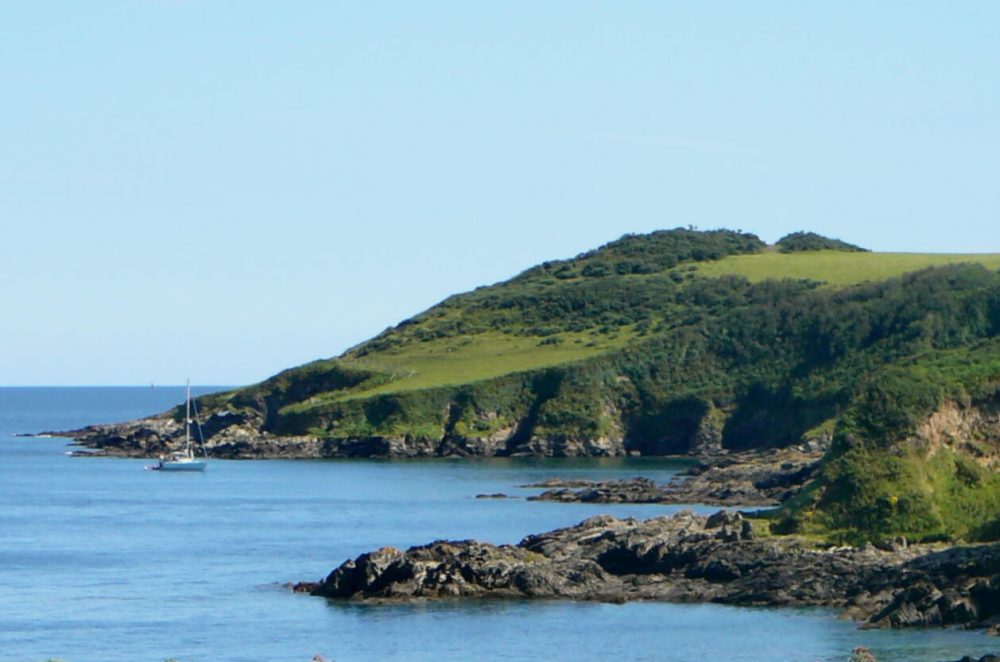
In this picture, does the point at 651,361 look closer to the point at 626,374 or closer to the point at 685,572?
the point at 626,374

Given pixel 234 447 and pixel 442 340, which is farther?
pixel 442 340

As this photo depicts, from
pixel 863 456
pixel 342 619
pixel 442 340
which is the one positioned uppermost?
pixel 442 340

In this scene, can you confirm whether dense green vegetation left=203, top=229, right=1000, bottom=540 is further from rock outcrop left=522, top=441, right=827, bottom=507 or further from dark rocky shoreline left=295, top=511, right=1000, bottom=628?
dark rocky shoreline left=295, top=511, right=1000, bottom=628

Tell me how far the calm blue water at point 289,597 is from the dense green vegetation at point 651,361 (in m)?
26.5

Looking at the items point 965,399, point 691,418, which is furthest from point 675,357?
point 965,399

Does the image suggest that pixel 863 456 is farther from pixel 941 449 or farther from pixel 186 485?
pixel 186 485

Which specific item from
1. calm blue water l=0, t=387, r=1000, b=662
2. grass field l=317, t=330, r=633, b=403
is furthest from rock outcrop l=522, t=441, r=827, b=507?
grass field l=317, t=330, r=633, b=403

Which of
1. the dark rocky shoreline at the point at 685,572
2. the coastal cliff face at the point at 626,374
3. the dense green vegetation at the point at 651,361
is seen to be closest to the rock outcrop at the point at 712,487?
the dense green vegetation at the point at 651,361

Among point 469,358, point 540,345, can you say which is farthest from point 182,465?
point 540,345

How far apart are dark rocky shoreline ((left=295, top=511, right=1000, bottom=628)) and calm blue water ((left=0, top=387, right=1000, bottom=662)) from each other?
104 centimetres

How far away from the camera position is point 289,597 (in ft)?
188

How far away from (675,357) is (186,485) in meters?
47.0

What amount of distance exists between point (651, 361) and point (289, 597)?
295ft

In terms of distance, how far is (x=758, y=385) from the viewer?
456 feet
